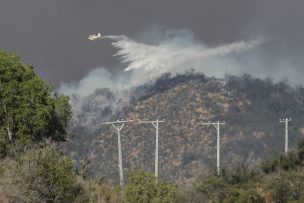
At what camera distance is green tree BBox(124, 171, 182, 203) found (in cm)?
5544

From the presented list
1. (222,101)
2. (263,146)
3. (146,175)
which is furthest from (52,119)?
(222,101)

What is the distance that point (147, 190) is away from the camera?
56000 millimetres

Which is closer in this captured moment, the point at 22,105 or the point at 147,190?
the point at 22,105

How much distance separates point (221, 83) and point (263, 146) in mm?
38777

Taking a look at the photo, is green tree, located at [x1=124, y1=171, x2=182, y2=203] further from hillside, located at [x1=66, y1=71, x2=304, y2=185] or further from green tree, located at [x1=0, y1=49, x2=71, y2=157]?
hillside, located at [x1=66, y1=71, x2=304, y2=185]

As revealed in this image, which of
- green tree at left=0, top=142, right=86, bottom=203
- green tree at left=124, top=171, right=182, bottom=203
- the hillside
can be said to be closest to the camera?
green tree at left=0, top=142, right=86, bottom=203

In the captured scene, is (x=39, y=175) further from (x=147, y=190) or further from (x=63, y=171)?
(x=147, y=190)

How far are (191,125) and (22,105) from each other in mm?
120548

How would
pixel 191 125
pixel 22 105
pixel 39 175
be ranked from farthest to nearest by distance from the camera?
pixel 191 125
pixel 22 105
pixel 39 175

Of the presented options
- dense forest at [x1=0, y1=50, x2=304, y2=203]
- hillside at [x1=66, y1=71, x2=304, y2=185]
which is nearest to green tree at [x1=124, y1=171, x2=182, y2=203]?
dense forest at [x1=0, y1=50, x2=304, y2=203]

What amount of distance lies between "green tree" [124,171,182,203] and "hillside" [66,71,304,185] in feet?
284

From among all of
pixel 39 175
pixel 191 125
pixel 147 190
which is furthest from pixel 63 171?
pixel 191 125

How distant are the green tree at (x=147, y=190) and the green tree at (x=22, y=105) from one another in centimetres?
692

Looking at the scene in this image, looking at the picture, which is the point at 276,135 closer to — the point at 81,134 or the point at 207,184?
the point at 81,134
